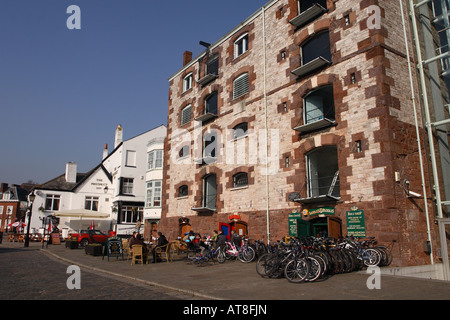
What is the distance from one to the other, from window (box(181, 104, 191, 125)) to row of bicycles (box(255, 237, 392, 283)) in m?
15.9

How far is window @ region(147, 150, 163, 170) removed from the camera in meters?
31.5

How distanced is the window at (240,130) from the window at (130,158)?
21.1m

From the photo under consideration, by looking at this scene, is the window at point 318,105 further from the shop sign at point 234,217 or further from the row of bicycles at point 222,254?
the row of bicycles at point 222,254

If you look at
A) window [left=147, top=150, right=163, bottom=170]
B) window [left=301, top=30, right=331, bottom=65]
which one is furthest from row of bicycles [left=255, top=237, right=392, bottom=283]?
window [left=147, top=150, right=163, bottom=170]

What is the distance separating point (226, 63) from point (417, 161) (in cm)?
1337

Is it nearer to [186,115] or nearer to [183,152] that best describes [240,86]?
[186,115]

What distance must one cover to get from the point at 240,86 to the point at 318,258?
549 inches

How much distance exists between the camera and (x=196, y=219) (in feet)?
74.1

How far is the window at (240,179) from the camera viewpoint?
19.8 m

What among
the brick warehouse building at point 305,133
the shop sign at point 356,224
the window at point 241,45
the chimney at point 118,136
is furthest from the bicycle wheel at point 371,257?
the chimney at point 118,136

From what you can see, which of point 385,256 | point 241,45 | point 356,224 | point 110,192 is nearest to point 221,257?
point 356,224

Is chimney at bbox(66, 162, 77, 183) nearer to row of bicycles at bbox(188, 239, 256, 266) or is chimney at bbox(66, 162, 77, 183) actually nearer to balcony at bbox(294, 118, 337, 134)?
row of bicycles at bbox(188, 239, 256, 266)
